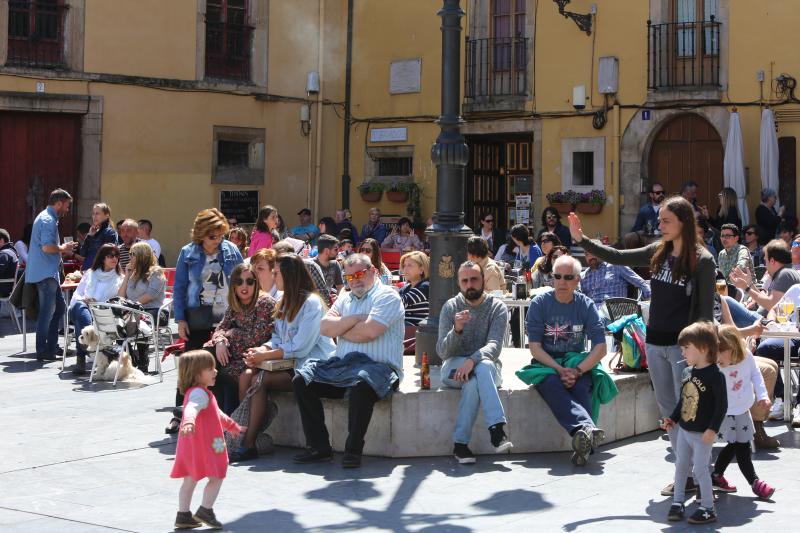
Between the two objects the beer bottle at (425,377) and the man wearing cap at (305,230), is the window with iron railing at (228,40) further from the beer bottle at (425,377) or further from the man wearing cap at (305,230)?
the beer bottle at (425,377)

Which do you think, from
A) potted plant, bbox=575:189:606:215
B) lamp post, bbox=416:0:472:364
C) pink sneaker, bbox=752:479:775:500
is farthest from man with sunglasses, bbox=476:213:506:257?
pink sneaker, bbox=752:479:775:500

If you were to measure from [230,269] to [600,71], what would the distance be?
1209 cm

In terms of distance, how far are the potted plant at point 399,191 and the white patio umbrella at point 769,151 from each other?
258 inches

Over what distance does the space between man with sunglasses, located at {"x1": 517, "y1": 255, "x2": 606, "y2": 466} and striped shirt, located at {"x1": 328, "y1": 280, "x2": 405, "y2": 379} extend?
0.85m

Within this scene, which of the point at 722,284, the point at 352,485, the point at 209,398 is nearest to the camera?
the point at 209,398

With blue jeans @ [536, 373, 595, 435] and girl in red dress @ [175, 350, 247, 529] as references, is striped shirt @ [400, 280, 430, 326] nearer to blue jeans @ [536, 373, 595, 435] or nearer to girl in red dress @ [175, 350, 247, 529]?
blue jeans @ [536, 373, 595, 435]

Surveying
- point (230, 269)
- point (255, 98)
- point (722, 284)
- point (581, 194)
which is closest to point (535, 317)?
point (722, 284)

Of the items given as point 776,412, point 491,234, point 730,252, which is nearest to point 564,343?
point 776,412

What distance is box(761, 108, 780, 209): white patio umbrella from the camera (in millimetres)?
18406

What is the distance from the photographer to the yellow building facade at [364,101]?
19406 mm

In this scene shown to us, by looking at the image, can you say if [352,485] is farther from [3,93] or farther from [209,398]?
[3,93]

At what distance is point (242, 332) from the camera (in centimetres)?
897

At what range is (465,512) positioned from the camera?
6969 mm

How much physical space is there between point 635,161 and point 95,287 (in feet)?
34.7
